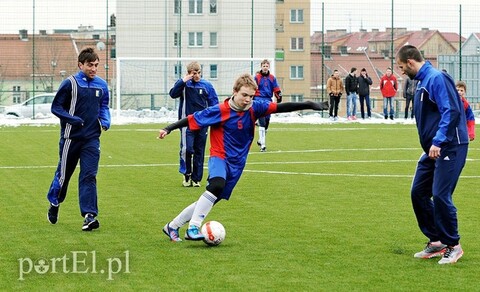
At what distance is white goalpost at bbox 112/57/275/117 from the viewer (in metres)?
41.7

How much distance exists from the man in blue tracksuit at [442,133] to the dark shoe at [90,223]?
13.1 feet

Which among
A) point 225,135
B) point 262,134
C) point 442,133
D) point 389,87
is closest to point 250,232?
point 225,135

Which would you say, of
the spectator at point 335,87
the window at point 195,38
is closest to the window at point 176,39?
the window at point 195,38

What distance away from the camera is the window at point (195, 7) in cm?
6405

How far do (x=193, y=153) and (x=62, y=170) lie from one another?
500 cm

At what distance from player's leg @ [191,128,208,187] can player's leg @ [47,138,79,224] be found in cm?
458

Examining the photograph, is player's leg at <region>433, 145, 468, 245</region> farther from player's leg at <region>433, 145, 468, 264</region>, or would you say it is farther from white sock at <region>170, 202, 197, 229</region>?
white sock at <region>170, 202, 197, 229</region>

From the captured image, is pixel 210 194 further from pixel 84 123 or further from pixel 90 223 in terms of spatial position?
pixel 84 123

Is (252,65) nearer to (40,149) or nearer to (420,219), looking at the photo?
(40,149)

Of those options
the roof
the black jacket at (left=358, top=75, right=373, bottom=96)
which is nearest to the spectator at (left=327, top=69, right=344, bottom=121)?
the black jacket at (left=358, top=75, right=373, bottom=96)

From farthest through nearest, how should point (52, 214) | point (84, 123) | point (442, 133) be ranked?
1. point (52, 214)
2. point (84, 123)
3. point (442, 133)

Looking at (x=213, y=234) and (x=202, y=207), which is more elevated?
(x=202, y=207)

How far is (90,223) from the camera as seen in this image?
39.4 ft

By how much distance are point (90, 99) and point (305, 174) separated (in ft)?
24.2
